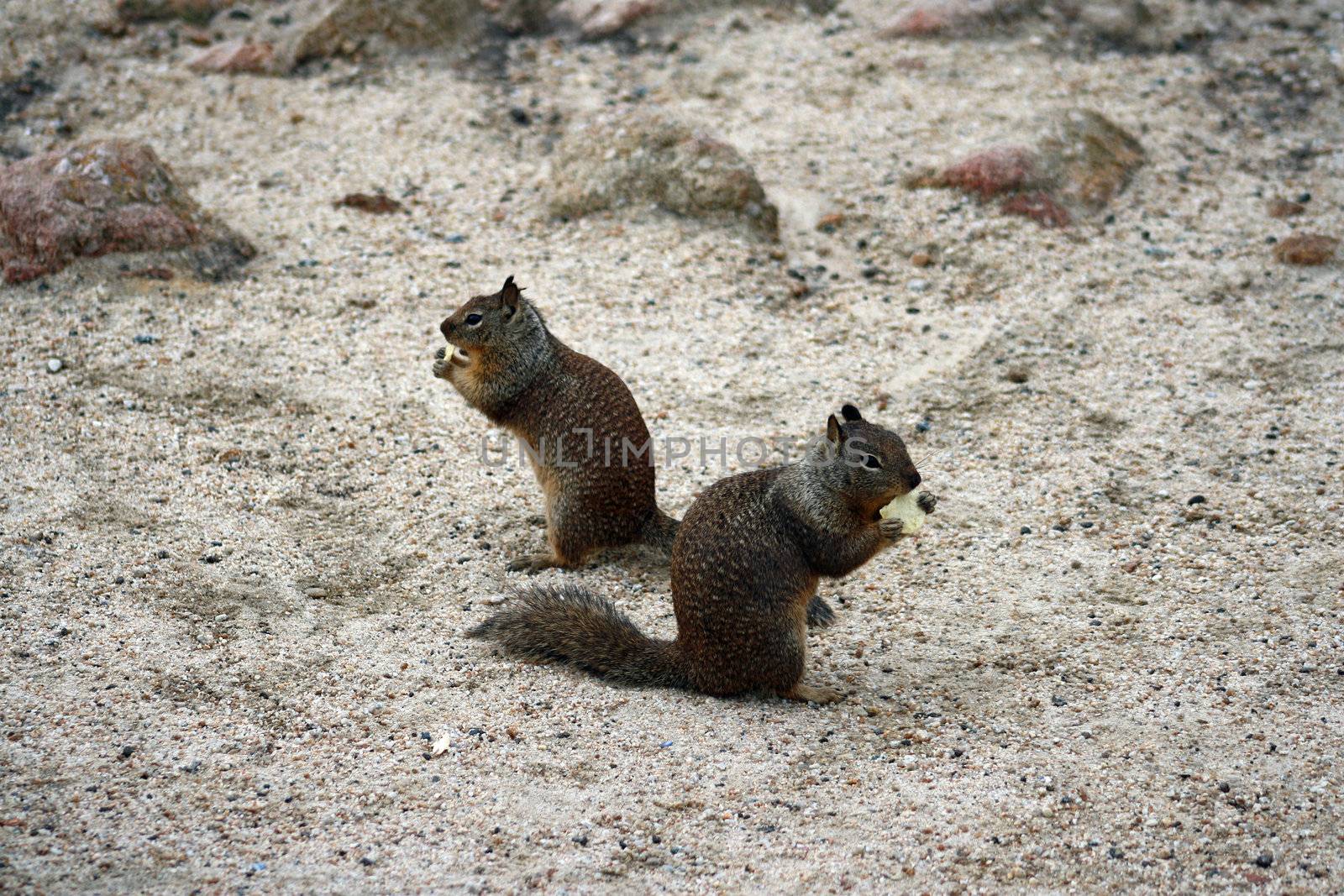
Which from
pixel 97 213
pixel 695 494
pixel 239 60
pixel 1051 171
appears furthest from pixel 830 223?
pixel 239 60

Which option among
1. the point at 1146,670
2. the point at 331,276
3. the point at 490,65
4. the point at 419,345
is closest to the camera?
the point at 1146,670

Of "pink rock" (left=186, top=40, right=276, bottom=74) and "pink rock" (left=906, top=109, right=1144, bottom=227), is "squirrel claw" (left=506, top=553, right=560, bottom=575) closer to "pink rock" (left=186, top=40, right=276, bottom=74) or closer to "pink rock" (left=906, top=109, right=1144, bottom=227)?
"pink rock" (left=906, top=109, right=1144, bottom=227)

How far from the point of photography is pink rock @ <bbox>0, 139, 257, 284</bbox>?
7684 millimetres

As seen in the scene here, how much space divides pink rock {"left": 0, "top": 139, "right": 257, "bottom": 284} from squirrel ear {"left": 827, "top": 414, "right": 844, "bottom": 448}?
4801 mm

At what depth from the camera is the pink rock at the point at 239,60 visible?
1009 cm

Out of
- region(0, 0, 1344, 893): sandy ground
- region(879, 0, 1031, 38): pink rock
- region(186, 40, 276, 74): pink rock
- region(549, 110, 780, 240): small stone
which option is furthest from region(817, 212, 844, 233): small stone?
region(186, 40, 276, 74): pink rock

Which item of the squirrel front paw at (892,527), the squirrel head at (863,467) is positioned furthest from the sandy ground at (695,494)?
the squirrel head at (863,467)

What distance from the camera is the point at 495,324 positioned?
19.9 ft

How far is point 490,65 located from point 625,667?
22.3 ft

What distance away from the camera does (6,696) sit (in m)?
4.62

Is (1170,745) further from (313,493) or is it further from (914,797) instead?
(313,493)

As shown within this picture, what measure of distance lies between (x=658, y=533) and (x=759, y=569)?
4.03 ft

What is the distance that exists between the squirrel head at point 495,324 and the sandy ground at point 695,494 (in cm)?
88

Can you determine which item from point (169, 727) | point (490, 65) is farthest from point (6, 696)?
point (490, 65)
